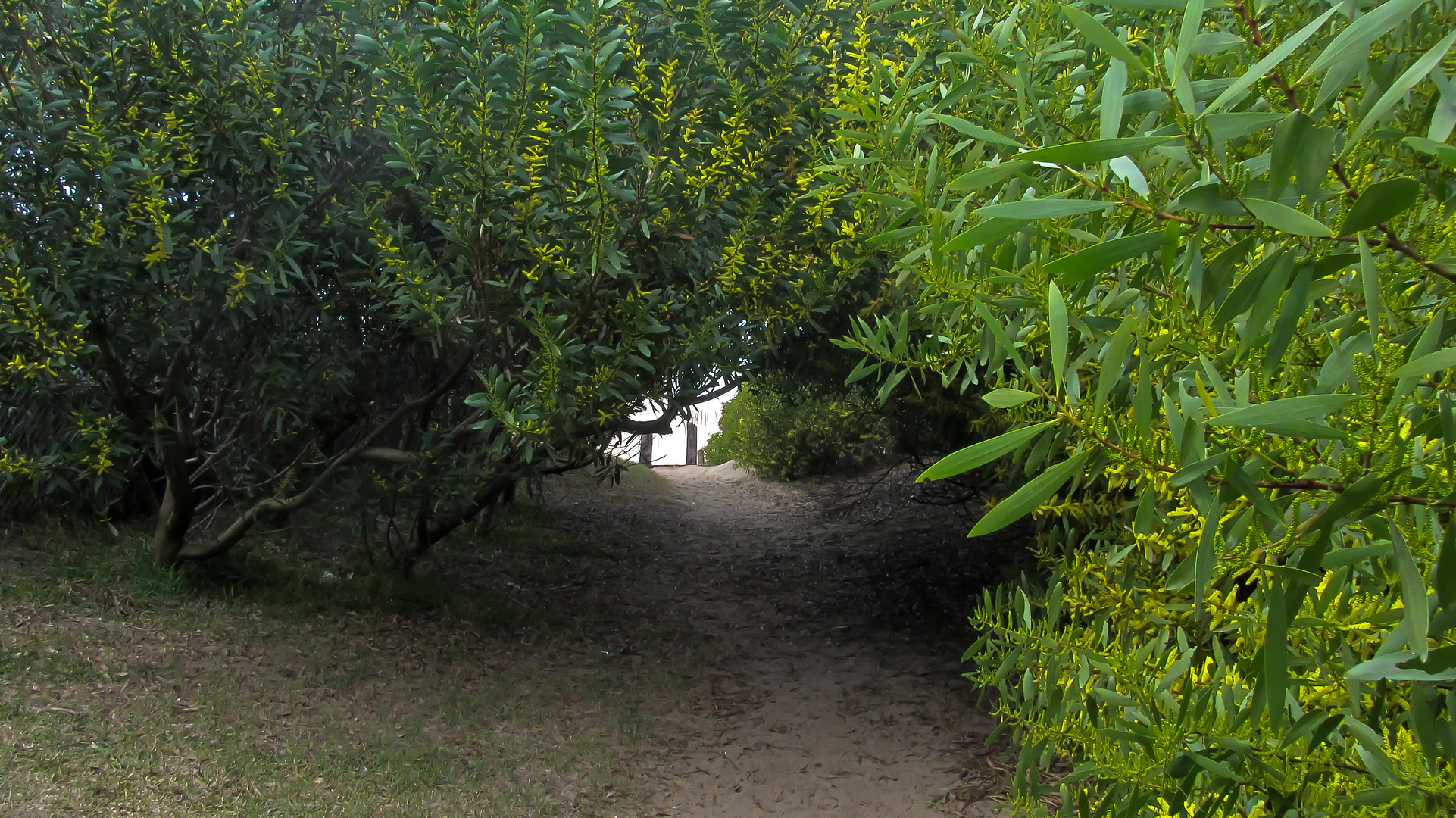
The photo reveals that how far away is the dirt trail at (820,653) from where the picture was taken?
5.57 metres

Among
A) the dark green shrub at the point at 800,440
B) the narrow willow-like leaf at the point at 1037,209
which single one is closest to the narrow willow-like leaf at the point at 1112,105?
the narrow willow-like leaf at the point at 1037,209

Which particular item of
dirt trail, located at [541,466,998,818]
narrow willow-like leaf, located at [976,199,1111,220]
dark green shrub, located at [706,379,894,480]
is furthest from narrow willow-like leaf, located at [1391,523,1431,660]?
dark green shrub, located at [706,379,894,480]

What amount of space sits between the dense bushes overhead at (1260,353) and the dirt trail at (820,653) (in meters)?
3.81

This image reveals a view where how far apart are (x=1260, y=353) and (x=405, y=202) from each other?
5308 millimetres

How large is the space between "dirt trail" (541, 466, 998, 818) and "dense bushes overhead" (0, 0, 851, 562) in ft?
7.55

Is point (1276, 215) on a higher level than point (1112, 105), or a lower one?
lower

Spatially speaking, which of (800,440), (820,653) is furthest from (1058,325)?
(800,440)

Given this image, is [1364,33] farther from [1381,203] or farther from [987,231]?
[987,231]

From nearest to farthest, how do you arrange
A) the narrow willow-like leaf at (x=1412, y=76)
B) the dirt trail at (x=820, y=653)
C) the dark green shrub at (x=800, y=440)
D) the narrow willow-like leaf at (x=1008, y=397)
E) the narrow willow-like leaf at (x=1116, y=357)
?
the narrow willow-like leaf at (x=1412, y=76), the narrow willow-like leaf at (x=1116, y=357), the narrow willow-like leaf at (x=1008, y=397), the dirt trail at (x=820, y=653), the dark green shrub at (x=800, y=440)

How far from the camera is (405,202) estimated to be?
5699 millimetres

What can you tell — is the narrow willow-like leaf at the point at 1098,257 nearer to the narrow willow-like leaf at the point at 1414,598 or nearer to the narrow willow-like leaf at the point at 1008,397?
the narrow willow-like leaf at the point at 1008,397

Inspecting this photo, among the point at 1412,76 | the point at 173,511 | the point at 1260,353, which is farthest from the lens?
the point at 173,511

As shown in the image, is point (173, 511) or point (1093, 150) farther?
point (173, 511)

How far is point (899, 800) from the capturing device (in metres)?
5.39
